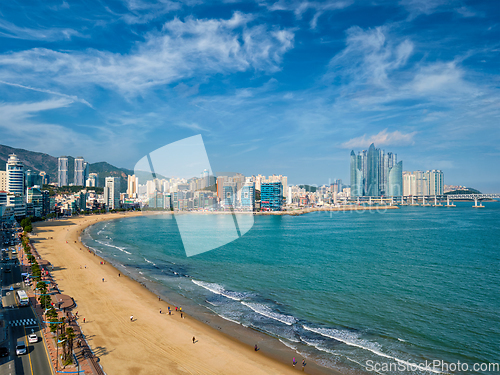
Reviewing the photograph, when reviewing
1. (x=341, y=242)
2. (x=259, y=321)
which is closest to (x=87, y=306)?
(x=259, y=321)

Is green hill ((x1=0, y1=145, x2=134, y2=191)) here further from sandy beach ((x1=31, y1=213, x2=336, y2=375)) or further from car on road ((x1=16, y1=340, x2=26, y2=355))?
car on road ((x1=16, y1=340, x2=26, y2=355))

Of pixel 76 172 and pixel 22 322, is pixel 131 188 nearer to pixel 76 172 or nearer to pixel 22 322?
pixel 76 172

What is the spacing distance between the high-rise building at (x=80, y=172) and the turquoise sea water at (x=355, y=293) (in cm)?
14589

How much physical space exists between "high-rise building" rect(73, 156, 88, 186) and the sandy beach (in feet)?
519

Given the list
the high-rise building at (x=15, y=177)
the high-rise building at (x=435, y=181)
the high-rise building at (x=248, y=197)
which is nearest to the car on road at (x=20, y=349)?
the high-rise building at (x=15, y=177)

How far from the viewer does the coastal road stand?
24.1ft

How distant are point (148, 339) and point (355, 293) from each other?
9.47 m

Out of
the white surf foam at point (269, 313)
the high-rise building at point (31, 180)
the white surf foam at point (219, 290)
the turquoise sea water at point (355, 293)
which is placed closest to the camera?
the turquoise sea water at point (355, 293)

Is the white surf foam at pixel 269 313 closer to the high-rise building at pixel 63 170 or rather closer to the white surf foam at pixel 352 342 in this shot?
the white surf foam at pixel 352 342

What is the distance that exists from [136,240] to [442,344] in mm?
29283

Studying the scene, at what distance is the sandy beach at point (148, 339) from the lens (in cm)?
824

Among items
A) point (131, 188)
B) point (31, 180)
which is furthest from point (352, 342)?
point (131, 188)

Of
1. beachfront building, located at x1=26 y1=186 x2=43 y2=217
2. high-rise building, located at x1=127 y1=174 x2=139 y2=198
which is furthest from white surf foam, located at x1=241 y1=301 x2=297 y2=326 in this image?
high-rise building, located at x1=127 y1=174 x2=139 y2=198

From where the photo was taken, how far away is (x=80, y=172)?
155 meters
